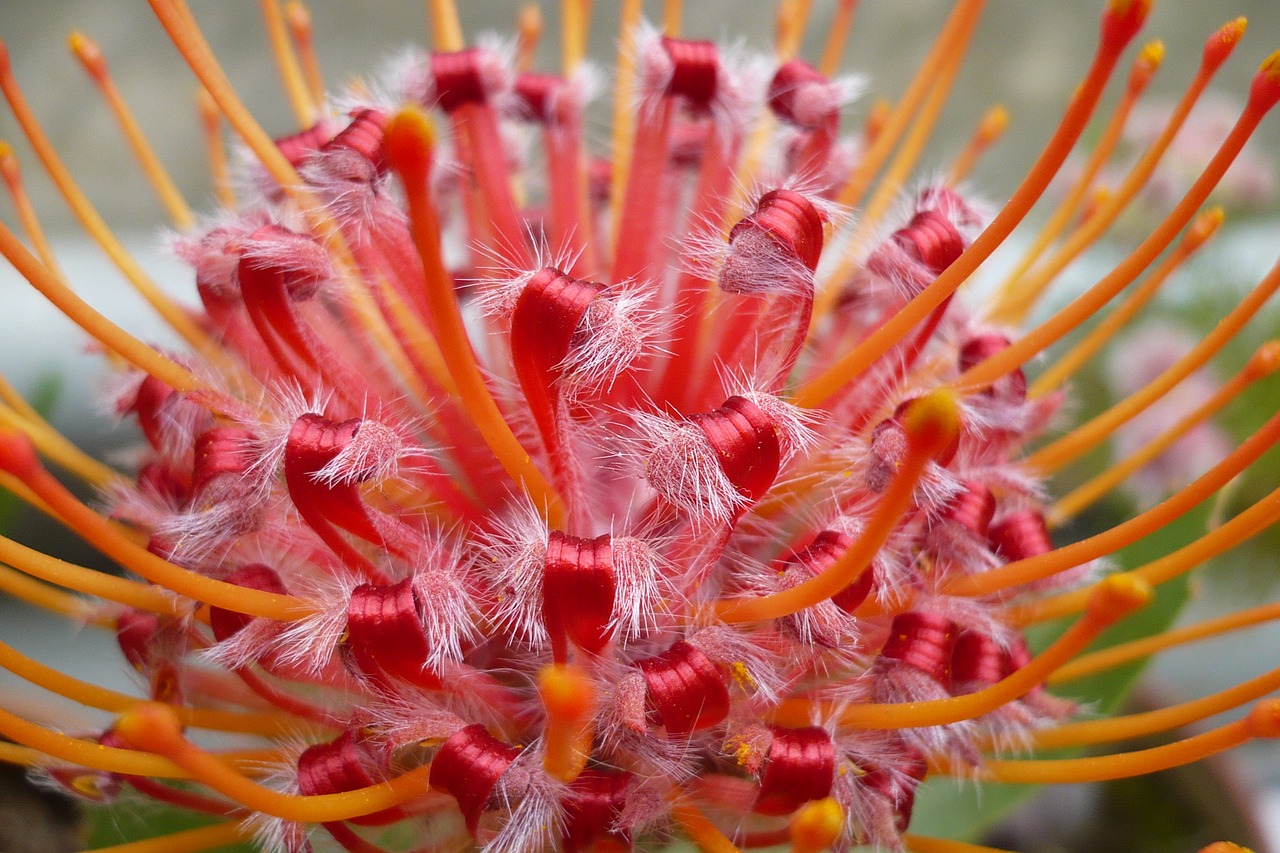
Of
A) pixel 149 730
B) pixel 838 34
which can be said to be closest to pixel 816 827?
pixel 149 730

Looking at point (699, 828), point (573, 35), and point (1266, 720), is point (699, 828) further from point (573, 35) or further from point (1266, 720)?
point (573, 35)

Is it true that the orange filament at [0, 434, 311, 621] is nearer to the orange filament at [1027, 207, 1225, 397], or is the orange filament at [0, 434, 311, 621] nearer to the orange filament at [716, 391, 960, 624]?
the orange filament at [716, 391, 960, 624]

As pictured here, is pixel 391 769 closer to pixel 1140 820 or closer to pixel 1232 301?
pixel 1140 820

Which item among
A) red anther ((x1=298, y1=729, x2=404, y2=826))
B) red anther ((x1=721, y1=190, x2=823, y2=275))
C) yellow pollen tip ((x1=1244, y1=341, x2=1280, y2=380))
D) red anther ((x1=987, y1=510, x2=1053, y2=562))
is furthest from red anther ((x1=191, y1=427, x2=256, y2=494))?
yellow pollen tip ((x1=1244, y1=341, x2=1280, y2=380))

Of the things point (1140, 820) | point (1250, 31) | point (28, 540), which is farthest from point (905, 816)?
point (1250, 31)

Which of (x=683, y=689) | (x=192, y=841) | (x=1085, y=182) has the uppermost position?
(x=1085, y=182)
